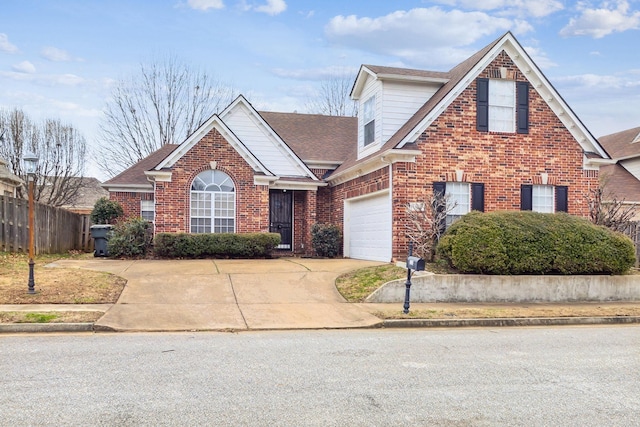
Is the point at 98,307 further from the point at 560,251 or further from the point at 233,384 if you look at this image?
the point at 560,251

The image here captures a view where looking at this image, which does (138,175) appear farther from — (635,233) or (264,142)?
(635,233)

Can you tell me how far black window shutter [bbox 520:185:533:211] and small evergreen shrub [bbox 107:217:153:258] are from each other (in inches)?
478

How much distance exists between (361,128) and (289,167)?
325 cm

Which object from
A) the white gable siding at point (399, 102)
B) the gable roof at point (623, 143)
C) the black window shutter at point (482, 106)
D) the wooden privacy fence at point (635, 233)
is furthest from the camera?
the gable roof at point (623, 143)

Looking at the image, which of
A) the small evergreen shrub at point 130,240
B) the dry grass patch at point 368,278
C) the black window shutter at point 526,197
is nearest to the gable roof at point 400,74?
the black window shutter at point 526,197

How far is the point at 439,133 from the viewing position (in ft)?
59.2

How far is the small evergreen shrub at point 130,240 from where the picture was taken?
19312 millimetres

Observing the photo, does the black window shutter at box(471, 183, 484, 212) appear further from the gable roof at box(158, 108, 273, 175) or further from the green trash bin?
the green trash bin

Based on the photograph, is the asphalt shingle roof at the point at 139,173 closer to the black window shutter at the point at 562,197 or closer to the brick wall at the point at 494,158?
the brick wall at the point at 494,158

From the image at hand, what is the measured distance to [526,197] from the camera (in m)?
18.7

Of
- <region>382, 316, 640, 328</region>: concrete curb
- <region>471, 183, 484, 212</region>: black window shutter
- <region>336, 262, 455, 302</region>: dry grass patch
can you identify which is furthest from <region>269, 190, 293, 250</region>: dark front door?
<region>382, 316, 640, 328</region>: concrete curb

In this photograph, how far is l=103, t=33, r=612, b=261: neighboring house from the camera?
1809cm

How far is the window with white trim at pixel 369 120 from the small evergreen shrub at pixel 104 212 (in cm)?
1023

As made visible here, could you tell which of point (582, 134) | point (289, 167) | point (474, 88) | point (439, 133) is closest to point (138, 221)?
point (289, 167)
